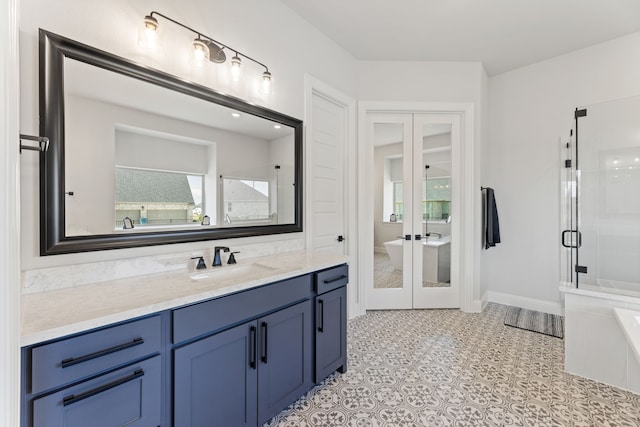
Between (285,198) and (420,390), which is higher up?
(285,198)

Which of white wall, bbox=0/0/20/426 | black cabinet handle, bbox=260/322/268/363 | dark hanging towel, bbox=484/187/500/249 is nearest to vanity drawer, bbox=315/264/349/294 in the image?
black cabinet handle, bbox=260/322/268/363

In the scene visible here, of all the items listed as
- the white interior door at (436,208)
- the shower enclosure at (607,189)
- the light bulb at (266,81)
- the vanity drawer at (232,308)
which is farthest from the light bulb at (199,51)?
the shower enclosure at (607,189)

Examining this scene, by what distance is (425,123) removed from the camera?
3586 mm

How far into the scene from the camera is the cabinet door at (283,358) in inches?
63.7

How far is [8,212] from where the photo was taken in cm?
71

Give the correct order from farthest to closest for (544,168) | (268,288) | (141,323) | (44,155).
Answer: (544,168)
(268,288)
(44,155)
(141,323)

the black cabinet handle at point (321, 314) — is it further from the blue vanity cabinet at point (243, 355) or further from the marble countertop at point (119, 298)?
the marble countertop at point (119, 298)

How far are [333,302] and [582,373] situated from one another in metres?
1.96

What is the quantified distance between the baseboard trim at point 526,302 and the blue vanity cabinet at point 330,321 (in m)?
2.72

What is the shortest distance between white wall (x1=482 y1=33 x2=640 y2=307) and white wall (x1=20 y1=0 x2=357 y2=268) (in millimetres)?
2264

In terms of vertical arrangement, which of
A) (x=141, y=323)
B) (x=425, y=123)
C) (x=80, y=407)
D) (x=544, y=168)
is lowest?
(x=80, y=407)

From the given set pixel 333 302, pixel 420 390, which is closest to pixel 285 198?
pixel 333 302

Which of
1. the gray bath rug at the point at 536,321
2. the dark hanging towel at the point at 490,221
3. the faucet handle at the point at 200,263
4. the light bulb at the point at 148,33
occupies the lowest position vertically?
the gray bath rug at the point at 536,321

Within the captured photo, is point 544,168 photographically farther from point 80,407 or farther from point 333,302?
point 80,407
